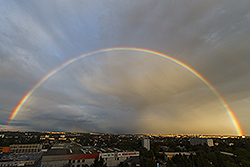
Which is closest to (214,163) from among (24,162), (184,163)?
(184,163)

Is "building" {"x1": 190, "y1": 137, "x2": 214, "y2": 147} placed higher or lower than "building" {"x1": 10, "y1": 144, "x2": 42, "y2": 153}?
higher

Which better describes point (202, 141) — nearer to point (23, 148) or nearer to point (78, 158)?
point (78, 158)

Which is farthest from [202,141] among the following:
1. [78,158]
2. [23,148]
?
[23,148]

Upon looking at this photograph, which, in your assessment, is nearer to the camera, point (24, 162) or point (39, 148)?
point (24, 162)

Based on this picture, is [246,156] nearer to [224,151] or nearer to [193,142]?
[224,151]

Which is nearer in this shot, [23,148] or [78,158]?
[78,158]

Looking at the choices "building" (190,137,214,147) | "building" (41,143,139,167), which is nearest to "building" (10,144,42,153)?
"building" (41,143,139,167)

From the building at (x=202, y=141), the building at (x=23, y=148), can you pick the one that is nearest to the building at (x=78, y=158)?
the building at (x=23, y=148)

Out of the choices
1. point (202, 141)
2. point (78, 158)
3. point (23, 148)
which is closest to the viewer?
point (78, 158)

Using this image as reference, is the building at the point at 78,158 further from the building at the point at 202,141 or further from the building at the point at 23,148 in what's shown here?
the building at the point at 202,141

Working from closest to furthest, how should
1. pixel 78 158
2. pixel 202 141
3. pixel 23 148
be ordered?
pixel 78 158
pixel 23 148
pixel 202 141

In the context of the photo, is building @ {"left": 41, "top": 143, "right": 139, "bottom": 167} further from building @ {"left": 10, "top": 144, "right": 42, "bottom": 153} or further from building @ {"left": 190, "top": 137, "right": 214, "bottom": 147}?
building @ {"left": 190, "top": 137, "right": 214, "bottom": 147}
